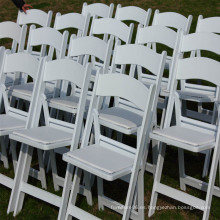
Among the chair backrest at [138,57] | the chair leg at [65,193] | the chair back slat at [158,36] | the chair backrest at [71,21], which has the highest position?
the chair backrest at [71,21]

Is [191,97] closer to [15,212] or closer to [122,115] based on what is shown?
[122,115]

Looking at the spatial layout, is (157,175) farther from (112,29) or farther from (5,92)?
(112,29)

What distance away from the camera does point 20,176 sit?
14.3ft

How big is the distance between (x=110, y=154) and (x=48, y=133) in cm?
69

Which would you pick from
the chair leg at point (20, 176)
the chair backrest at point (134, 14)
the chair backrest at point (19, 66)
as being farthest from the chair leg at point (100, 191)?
the chair backrest at point (134, 14)

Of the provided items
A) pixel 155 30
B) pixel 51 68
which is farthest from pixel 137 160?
pixel 155 30

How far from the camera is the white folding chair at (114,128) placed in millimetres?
3634

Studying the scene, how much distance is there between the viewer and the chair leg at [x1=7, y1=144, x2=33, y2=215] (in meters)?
4.32

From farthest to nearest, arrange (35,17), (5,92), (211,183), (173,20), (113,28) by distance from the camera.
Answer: (35,17) → (173,20) → (113,28) → (5,92) → (211,183)

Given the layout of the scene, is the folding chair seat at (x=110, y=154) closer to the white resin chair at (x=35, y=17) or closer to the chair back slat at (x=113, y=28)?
the chair back slat at (x=113, y=28)

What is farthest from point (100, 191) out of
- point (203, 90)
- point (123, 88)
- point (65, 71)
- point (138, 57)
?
point (203, 90)

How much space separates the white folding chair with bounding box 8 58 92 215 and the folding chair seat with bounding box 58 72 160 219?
0.11m

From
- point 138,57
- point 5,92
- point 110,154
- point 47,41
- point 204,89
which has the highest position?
point 47,41

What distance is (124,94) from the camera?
Answer: 12.9 ft
